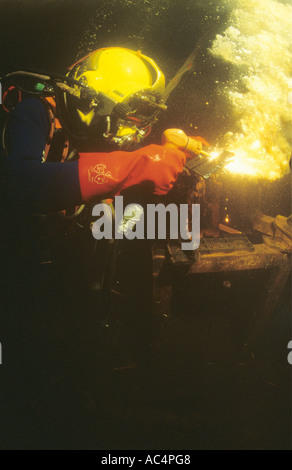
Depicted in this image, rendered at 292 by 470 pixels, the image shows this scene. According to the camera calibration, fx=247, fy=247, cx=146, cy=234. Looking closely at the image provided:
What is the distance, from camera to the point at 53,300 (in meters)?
2.85

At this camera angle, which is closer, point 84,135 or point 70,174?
point 70,174

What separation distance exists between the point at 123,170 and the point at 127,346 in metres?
2.28

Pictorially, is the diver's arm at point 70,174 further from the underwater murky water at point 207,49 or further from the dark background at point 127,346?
the underwater murky water at point 207,49

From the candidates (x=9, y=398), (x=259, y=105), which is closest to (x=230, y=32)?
(x=259, y=105)

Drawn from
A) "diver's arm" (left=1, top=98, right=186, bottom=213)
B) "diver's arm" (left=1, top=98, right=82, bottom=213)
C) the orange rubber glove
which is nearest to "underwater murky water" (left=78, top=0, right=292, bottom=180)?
the orange rubber glove

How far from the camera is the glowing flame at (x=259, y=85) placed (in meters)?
3.43

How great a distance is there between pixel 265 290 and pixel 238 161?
5.74 ft

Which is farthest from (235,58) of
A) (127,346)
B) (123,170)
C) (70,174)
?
(127,346)

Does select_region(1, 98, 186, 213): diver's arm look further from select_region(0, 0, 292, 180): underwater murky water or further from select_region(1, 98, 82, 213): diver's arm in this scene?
select_region(0, 0, 292, 180): underwater murky water

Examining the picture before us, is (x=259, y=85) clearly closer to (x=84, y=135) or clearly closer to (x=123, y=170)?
(x=84, y=135)

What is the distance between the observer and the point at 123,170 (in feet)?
5.98

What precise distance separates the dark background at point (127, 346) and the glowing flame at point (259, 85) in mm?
184

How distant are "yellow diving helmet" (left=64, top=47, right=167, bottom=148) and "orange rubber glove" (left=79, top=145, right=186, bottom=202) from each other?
59 centimetres

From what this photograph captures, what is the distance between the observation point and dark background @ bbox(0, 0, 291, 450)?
250 centimetres
